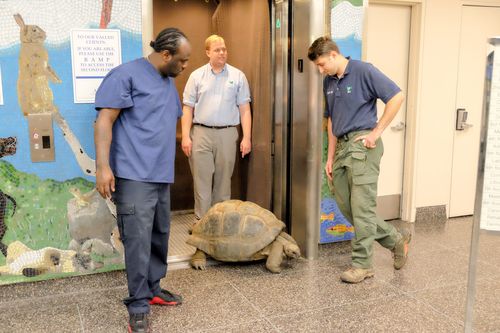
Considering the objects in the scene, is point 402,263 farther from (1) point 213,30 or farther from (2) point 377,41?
(1) point 213,30

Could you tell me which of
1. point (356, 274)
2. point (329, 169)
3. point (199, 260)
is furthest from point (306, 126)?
point (199, 260)

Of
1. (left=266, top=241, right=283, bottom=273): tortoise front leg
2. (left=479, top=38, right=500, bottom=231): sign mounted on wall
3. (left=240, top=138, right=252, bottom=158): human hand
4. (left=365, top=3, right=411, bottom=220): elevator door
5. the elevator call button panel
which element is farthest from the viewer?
(left=365, top=3, right=411, bottom=220): elevator door

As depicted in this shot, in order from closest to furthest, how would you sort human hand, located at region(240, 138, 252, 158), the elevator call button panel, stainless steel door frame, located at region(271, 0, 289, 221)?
1. the elevator call button panel
2. stainless steel door frame, located at region(271, 0, 289, 221)
3. human hand, located at region(240, 138, 252, 158)

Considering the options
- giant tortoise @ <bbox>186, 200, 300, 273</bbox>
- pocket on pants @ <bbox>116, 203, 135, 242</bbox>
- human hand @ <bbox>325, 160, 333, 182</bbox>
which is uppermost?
human hand @ <bbox>325, 160, 333, 182</bbox>

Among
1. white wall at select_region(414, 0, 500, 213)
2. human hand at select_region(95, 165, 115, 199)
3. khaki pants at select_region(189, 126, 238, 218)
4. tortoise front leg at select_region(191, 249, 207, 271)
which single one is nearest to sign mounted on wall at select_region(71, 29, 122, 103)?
human hand at select_region(95, 165, 115, 199)

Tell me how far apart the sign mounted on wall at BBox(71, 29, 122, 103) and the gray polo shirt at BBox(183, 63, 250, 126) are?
1.09 metres

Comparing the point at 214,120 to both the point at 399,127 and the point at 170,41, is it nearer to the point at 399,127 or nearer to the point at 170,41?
the point at 170,41

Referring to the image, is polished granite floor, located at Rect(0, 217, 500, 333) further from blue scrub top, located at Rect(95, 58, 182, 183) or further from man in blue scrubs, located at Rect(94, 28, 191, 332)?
blue scrub top, located at Rect(95, 58, 182, 183)

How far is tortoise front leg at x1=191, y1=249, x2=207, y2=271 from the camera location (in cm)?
362

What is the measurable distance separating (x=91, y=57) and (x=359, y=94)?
1742 millimetres

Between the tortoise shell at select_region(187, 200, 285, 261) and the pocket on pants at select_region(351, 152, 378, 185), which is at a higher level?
the pocket on pants at select_region(351, 152, 378, 185)

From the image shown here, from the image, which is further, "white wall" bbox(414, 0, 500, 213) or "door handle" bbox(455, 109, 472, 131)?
"door handle" bbox(455, 109, 472, 131)

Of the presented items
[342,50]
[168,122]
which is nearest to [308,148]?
[342,50]

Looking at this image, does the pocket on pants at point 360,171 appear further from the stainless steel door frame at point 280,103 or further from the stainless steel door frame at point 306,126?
the stainless steel door frame at point 280,103
